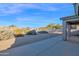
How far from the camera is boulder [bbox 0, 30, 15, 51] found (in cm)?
785

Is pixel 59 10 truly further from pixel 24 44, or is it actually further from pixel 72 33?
pixel 24 44

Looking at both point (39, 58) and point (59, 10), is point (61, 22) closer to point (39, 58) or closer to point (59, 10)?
point (59, 10)

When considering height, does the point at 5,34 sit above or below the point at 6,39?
above

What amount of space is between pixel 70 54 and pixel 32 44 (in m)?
0.89

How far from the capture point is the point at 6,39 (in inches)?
310

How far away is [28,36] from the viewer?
797 centimetres

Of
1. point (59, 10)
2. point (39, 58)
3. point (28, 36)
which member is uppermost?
point (59, 10)

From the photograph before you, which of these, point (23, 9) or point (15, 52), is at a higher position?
point (23, 9)

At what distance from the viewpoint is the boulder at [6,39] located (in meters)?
7.85

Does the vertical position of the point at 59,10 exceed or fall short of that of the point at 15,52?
it exceeds it

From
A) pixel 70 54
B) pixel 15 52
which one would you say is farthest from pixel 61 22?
pixel 15 52

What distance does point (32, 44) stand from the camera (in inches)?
313

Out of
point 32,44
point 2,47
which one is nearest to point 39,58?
point 32,44

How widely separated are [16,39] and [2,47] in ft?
1.18
